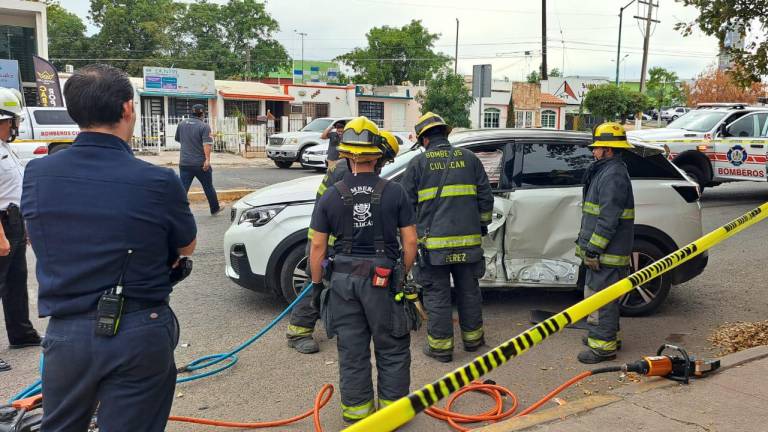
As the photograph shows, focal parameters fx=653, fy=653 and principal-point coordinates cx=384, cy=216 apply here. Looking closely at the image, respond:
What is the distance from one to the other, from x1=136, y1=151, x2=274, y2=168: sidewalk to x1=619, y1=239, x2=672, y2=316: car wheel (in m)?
17.9

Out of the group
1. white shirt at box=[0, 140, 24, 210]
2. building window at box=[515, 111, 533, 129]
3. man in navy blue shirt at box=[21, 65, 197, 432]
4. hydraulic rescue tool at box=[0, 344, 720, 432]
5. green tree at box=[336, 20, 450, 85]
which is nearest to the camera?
man in navy blue shirt at box=[21, 65, 197, 432]

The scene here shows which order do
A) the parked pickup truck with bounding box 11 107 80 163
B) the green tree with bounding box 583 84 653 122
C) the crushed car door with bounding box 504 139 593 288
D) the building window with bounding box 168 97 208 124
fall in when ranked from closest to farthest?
1. the crushed car door with bounding box 504 139 593 288
2. the parked pickup truck with bounding box 11 107 80 163
3. the building window with bounding box 168 97 208 124
4. the green tree with bounding box 583 84 653 122

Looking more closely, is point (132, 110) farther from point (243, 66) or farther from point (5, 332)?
point (243, 66)

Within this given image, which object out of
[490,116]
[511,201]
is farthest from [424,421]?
[490,116]

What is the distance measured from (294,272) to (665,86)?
212ft

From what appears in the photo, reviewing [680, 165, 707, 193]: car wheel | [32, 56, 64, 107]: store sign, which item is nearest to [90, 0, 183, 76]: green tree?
[32, 56, 64, 107]: store sign

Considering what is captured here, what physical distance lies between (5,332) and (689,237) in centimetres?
611

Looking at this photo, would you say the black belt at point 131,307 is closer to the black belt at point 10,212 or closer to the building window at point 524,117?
the black belt at point 10,212

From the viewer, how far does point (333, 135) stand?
9203 millimetres

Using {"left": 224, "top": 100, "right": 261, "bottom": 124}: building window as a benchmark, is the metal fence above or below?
below

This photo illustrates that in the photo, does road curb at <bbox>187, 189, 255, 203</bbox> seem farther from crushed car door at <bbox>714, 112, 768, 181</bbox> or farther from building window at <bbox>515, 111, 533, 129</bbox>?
building window at <bbox>515, 111, 533, 129</bbox>

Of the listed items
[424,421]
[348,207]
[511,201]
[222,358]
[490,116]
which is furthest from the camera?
[490,116]

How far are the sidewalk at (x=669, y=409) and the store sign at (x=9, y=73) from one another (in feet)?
79.9

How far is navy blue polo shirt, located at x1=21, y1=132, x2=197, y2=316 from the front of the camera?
7.70 feet
